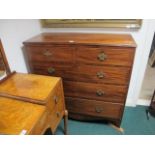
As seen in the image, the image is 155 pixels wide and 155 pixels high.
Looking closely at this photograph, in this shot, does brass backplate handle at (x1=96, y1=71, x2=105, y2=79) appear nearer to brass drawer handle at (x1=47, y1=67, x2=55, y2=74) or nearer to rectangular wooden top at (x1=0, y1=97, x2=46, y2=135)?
brass drawer handle at (x1=47, y1=67, x2=55, y2=74)

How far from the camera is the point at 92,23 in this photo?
155 cm

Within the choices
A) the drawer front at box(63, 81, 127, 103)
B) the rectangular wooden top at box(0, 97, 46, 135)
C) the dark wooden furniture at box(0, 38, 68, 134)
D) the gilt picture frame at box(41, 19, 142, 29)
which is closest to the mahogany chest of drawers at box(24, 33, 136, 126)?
the drawer front at box(63, 81, 127, 103)

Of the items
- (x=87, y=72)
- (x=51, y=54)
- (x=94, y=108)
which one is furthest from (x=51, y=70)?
(x=94, y=108)

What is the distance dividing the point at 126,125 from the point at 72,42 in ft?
4.03

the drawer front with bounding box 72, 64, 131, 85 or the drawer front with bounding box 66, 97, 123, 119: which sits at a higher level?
Result: the drawer front with bounding box 72, 64, 131, 85

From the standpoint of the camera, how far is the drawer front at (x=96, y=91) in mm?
1438

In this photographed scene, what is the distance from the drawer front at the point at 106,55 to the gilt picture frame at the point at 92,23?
0.42 meters

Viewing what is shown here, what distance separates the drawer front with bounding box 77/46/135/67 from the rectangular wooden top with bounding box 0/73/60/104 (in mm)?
340

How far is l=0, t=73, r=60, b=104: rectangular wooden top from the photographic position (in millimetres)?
1074

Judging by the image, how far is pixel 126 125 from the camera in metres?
1.79

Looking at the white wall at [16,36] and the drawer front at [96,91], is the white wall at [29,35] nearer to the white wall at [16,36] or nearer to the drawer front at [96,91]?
the white wall at [16,36]

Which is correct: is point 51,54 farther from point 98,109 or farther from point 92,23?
point 98,109

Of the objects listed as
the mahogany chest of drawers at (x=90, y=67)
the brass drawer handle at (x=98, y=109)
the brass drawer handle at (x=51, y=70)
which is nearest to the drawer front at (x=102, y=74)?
the mahogany chest of drawers at (x=90, y=67)
